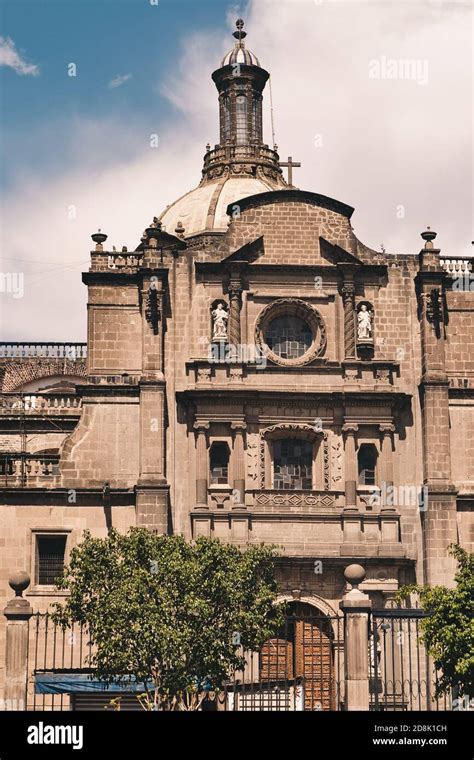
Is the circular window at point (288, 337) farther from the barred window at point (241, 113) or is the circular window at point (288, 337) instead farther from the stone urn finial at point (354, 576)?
the barred window at point (241, 113)

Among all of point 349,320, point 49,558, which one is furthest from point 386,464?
point 49,558

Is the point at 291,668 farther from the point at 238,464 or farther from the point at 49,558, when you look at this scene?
the point at 49,558

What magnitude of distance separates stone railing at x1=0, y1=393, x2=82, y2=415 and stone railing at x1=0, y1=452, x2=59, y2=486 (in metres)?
4.19

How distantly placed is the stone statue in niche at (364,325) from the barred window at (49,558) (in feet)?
35.5

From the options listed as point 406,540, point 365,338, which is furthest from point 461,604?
point 365,338

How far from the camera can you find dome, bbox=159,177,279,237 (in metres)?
64.0

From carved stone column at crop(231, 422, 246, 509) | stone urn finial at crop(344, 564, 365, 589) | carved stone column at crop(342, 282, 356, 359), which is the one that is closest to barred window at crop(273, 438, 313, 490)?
carved stone column at crop(231, 422, 246, 509)

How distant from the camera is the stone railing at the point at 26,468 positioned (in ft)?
147

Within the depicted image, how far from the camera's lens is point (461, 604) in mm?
34281

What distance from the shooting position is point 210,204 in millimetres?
64500

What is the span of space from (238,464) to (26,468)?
622cm

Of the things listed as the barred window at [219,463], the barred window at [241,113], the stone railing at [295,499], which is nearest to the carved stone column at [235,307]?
the barred window at [219,463]

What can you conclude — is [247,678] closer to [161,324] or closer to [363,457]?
[363,457]

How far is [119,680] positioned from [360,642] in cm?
722
